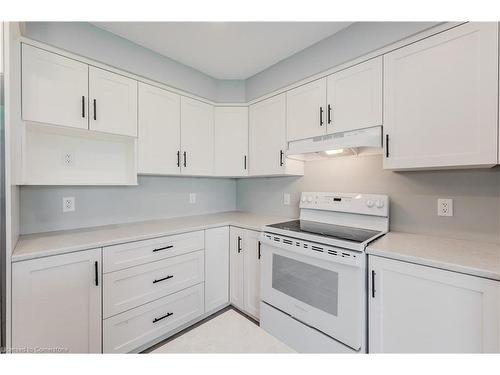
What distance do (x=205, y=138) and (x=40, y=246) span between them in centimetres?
158

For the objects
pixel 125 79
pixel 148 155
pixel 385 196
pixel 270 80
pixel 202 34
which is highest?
pixel 202 34

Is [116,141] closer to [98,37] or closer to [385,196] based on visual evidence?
[98,37]

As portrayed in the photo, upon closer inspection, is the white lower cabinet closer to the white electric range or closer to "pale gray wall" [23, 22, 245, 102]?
Result: the white electric range

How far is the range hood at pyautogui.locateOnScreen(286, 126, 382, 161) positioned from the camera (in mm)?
1532

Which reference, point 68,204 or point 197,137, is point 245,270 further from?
point 68,204

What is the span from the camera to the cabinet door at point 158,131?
76.0 inches

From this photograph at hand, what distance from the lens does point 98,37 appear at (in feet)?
5.56

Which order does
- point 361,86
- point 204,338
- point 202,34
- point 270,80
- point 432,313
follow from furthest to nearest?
point 270,80
point 202,34
point 361,86
point 432,313
point 204,338

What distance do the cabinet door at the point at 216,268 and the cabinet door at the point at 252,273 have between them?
22 cm

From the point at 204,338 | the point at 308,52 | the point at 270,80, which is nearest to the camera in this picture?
the point at 204,338

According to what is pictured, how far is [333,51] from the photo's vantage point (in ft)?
5.89

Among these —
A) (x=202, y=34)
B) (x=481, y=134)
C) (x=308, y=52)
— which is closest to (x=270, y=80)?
(x=308, y=52)

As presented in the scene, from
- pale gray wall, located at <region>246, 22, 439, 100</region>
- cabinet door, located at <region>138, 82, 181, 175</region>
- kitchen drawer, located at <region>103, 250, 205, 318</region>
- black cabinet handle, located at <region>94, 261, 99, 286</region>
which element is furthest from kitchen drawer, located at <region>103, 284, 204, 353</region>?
pale gray wall, located at <region>246, 22, 439, 100</region>

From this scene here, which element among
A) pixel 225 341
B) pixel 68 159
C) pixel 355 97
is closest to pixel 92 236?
pixel 68 159
